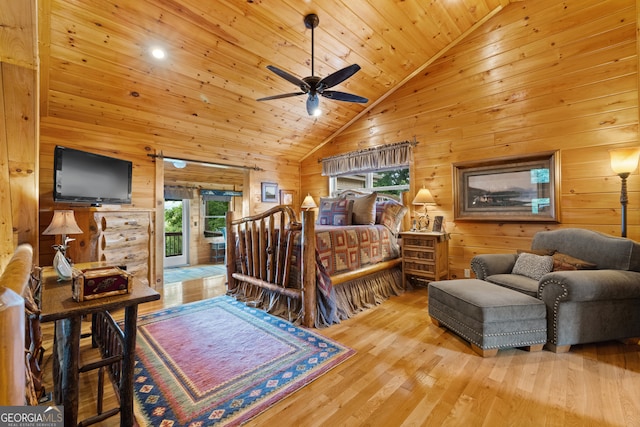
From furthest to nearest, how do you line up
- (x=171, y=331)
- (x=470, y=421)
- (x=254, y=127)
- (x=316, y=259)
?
(x=254, y=127) → (x=316, y=259) → (x=171, y=331) → (x=470, y=421)

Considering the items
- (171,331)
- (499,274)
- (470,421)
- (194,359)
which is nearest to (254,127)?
(171,331)

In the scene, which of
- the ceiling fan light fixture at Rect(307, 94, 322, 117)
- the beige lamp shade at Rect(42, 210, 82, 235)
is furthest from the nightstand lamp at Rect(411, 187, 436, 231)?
the beige lamp shade at Rect(42, 210, 82, 235)

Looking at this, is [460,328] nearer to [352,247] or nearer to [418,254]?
[352,247]

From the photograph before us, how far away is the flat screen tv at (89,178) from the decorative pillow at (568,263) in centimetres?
472

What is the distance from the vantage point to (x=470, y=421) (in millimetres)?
1434

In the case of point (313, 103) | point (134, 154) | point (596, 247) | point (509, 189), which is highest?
point (313, 103)

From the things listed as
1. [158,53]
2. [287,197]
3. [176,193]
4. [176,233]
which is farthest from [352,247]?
[176,233]

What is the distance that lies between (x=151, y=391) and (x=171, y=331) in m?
0.90

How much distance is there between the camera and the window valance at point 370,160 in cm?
433

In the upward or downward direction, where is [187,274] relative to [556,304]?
Result: downward

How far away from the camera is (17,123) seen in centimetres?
142

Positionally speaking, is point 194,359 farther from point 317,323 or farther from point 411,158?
point 411,158

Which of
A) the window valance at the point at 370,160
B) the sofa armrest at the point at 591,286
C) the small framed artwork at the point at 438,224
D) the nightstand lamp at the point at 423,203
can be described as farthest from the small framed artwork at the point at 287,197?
the sofa armrest at the point at 591,286

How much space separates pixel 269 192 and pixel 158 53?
9.58 feet
